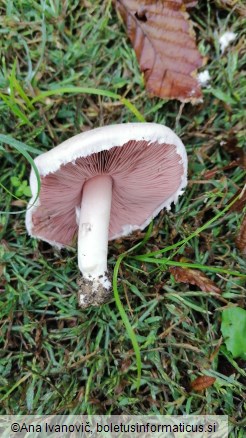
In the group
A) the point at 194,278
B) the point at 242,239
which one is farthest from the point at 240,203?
the point at 194,278

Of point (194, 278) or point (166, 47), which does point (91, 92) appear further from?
point (194, 278)

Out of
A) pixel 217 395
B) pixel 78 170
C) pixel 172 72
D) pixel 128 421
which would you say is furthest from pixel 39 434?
pixel 172 72

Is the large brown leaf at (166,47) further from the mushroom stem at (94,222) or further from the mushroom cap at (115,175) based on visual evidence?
the mushroom stem at (94,222)

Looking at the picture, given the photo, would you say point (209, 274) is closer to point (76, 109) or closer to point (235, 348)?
point (235, 348)

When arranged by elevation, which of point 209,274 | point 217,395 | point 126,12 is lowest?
point 217,395

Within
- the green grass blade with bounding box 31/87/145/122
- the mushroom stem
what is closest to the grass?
the green grass blade with bounding box 31/87/145/122

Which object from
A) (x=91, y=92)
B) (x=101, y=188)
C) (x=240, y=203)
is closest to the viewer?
(x=101, y=188)

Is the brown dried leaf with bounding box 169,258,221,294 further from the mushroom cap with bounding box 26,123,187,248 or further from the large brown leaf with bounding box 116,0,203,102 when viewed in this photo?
the large brown leaf with bounding box 116,0,203,102
